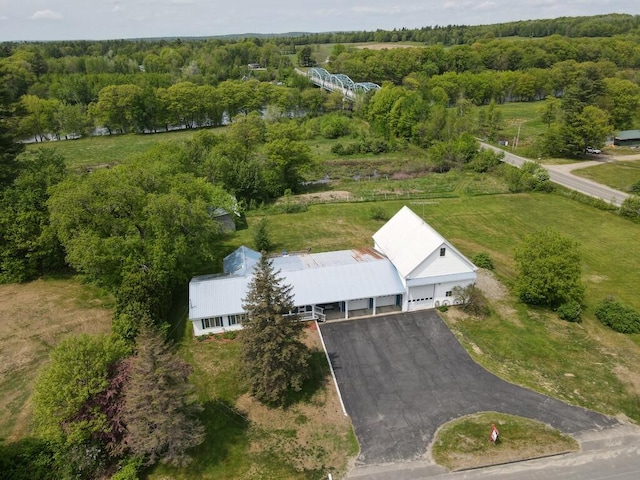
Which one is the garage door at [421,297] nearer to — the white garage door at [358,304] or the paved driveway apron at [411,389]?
the paved driveway apron at [411,389]

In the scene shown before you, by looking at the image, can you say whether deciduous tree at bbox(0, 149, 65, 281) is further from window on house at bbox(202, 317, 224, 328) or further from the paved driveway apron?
the paved driveway apron

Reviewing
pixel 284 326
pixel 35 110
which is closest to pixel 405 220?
pixel 284 326

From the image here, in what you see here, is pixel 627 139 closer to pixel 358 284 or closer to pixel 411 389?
pixel 358 284

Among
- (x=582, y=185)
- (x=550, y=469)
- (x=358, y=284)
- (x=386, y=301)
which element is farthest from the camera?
(x=582, y=185)

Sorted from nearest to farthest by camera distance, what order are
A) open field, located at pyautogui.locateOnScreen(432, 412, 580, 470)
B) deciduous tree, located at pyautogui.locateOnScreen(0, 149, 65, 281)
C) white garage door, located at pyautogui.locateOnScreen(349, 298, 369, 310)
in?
open field, located at pyautogui.locateOnScreen(432, 412, 580, 470) < white garage door, located at pyautogui.locateOnScreen(349, 298, 369, 310) < deciduous tree, located at pyautogui.locateOnScreen(0, 149, 65, 281)

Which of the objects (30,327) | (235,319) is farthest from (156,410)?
(30,327)

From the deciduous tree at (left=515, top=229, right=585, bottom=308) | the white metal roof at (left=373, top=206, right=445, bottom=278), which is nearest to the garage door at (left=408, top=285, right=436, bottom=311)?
the white metal roof at (left=373, top=206, right=445, bottom=278)

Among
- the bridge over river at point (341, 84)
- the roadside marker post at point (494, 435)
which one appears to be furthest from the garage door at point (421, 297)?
the bridge over river at point (341, 84)
